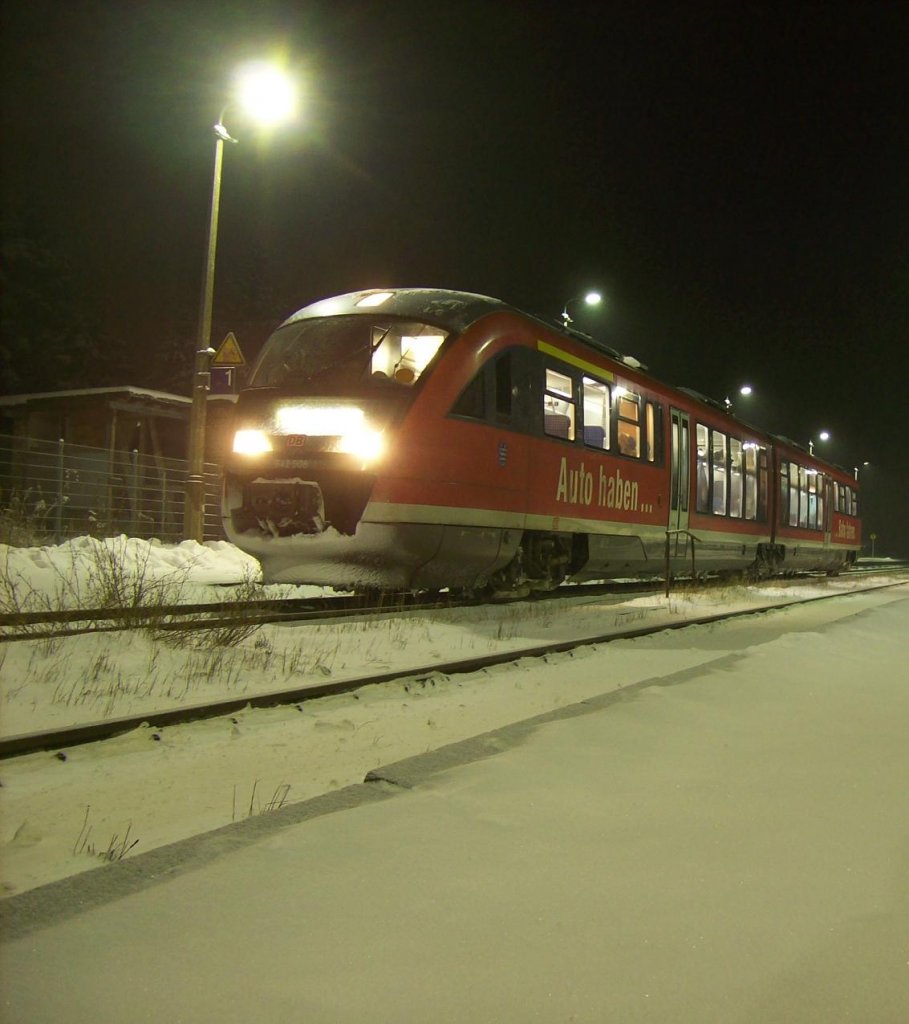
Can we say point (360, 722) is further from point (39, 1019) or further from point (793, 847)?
point (39, 1019)

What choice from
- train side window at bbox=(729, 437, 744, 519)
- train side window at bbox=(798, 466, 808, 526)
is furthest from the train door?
train side window at bbox=(798, 466, 808, 526)

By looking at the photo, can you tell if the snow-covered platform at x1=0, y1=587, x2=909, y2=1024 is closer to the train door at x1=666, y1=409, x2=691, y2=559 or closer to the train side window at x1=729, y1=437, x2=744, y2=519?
the train door at x1=666, y1=409, x2=691, y2=559

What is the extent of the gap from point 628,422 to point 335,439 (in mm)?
5905

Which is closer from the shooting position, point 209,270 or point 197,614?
point 197,614

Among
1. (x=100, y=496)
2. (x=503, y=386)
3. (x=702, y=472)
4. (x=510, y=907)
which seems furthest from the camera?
(x=100, y=496)

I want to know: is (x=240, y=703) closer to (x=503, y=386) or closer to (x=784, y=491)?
(x=503, y=386)

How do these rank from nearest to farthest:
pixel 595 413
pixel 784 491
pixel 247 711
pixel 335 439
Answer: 1. pixel 247 711
2. pixel 335 439
3. pixel 595 413
4. pixel 784 491

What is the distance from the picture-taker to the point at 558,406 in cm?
1122

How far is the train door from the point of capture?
14.8m

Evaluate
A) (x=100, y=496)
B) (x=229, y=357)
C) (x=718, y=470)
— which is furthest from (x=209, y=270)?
(x=718, y=470)

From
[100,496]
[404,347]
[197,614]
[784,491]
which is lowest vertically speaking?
[197,614]

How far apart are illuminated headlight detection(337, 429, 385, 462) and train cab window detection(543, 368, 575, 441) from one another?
290cm

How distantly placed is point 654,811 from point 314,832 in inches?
51.2

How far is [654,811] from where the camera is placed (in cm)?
333
